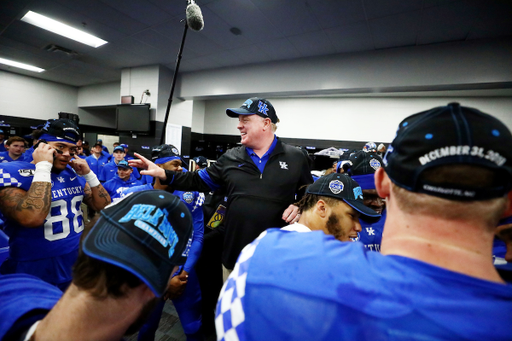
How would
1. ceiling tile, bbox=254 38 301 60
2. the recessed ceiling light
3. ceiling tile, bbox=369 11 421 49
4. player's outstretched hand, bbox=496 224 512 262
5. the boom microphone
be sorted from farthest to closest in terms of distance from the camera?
ceiling tile, bbox=254 38 301 60 < the recessed ceiling light < ceiling tile, bbox=369 11 421 49 < the boom microphone < player's outstretched hand, bbox=496 224 512 262

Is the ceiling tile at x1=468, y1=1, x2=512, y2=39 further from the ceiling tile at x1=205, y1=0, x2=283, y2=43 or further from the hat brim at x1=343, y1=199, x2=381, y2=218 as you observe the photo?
the hat brim at x1=343, y1=199, x2=381, y2=218

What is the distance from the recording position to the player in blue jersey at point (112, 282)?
0.59 meters

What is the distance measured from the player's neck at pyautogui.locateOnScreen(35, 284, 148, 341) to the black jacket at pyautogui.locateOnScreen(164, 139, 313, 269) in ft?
3.64

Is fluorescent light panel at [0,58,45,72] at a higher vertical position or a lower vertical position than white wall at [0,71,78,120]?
higher

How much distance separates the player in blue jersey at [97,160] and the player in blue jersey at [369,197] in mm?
6224

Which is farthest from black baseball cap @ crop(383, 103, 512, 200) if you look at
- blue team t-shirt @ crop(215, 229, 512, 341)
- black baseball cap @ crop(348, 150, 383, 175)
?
black baseball cap @ crop(348, 150, 383, 175)

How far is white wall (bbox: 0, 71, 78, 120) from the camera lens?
8.27m

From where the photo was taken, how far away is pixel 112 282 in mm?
601

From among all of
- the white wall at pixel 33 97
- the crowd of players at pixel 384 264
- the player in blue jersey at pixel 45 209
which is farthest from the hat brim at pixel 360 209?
the white wall at pixel 33 97

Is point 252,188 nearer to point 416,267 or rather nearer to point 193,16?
point 416,267

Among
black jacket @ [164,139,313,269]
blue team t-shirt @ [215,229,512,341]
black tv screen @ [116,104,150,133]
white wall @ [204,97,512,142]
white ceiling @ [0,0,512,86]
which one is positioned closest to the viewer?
blue team t-shirt @ [215,229,512,341]

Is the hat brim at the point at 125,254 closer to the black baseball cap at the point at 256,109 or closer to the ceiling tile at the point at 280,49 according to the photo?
the black baseball cap at the point at 256,109

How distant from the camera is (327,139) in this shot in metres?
7.87

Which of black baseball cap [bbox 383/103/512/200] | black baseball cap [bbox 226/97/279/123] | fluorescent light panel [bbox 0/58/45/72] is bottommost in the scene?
black baseball cap [bbox 383/103/512/200]
